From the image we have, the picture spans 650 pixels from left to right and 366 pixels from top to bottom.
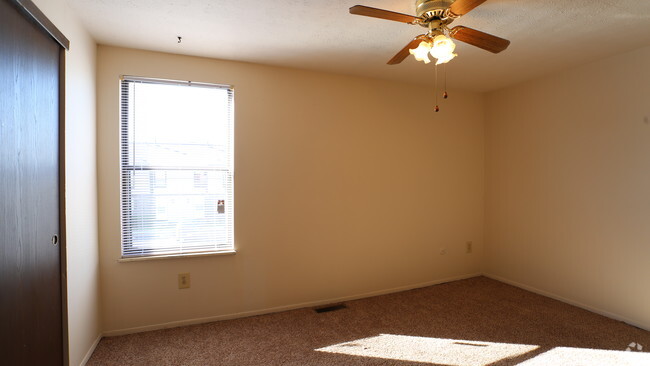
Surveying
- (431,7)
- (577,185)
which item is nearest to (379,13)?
(431,7)

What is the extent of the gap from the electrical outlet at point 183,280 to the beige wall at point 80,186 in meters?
0.59

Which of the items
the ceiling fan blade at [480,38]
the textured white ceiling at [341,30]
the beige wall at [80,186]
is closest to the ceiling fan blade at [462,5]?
the ceiling fan blade at [480,38]

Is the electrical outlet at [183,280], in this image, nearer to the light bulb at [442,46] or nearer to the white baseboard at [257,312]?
the white baseboard at [257,312]

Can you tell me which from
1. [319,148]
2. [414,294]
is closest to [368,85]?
[319,148]

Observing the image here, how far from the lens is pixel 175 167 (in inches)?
112

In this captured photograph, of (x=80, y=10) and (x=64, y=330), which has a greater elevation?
(x=80, y=10)

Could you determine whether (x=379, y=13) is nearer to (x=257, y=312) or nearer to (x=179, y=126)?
(x=179, y=126)

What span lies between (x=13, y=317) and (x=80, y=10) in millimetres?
1821

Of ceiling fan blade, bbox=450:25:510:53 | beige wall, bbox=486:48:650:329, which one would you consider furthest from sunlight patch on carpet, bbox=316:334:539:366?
ceiling fan blade, bbox=450:25:510:53

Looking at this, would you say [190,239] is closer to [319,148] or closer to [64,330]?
[64,330]

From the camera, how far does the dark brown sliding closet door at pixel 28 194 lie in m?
1.35

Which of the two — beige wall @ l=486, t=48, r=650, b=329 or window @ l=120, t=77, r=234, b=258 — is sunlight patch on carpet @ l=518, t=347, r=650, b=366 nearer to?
beige wall @ l=486, t=48, r=650, b=329

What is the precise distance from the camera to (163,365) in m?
2.25

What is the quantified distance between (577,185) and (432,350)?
2216mm
